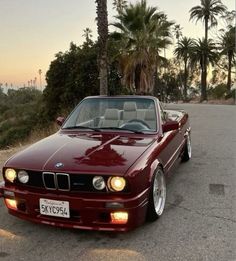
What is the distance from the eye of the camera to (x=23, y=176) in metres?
4.05

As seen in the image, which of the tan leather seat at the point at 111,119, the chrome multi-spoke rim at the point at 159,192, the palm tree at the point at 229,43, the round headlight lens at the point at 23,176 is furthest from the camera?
the palm tree at the point at 229,43

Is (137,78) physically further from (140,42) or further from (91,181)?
(91,181)

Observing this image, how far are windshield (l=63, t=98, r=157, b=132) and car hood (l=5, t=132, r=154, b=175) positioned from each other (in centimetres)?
39

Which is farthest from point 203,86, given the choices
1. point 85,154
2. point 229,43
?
point 85,154

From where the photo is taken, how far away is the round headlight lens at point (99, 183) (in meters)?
3.74

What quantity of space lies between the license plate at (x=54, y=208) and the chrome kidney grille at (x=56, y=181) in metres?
0.14

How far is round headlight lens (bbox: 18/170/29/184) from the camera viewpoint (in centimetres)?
403

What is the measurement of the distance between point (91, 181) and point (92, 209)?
0.27 metres

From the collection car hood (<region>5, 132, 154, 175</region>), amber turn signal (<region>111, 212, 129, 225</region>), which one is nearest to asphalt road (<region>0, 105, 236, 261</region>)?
amber turn signal (<region>111, 212, 129, 225</region>)

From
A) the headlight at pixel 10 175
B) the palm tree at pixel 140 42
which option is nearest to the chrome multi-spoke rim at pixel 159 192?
the headlight at pixel 10 175

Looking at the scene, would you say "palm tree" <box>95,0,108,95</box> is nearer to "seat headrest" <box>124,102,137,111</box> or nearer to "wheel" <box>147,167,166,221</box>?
"seat headrest" <box>124,102,137,111</box>

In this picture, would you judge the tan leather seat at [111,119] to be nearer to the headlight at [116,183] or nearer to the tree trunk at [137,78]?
the headlight at [116,183]

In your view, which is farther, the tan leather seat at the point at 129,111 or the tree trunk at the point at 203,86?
the tree trunk at the point at 203,86

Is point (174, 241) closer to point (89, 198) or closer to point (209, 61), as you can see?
point (89, 198)
